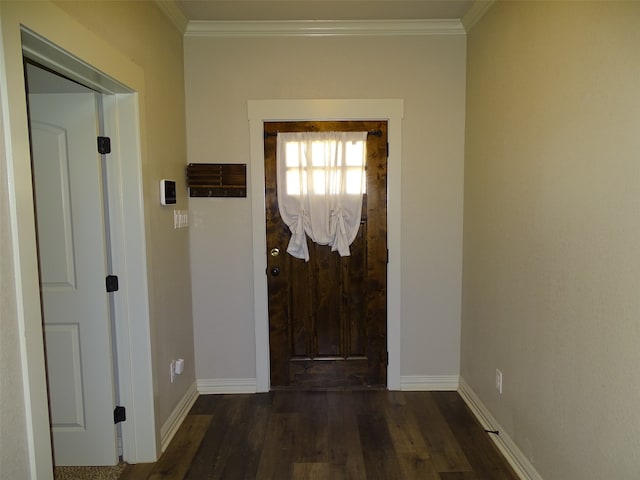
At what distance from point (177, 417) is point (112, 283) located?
43.2 inches

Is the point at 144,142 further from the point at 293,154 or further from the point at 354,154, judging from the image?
the point at 354,154

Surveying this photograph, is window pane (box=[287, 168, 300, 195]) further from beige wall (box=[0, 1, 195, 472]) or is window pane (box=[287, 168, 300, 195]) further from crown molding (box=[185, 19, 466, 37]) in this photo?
crown molding (box=[185, 19, 466, 37])

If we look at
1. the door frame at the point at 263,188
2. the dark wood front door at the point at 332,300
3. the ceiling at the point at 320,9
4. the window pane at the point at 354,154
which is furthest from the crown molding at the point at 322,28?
the window pane at the point at 354,154

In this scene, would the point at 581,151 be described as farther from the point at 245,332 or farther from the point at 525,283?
the point at 245,332

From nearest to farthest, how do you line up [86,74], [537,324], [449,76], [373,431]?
[86,74] → [537,324] → [373,431] → [449,76]

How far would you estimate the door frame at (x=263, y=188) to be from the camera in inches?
114

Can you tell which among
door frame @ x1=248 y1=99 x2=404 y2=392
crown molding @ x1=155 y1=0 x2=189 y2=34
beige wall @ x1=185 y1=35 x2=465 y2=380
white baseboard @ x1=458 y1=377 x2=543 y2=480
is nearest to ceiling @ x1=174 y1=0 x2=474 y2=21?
crown molding @ x1=155 y1=0 x2=189 y2=34

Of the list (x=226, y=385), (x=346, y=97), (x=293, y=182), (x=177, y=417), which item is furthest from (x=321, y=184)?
(x=177, y=417)

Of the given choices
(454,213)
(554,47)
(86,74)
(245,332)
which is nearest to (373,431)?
(245,332)

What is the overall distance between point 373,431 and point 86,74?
252cm

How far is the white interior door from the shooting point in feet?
6.58

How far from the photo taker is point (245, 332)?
120 inches

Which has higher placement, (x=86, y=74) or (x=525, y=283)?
(x=86, y=74)

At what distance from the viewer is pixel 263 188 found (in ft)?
9.71
